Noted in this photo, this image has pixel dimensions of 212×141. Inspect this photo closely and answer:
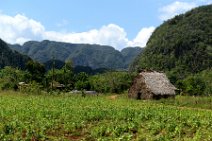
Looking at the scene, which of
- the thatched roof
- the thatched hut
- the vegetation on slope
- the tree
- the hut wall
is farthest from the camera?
the vegetation on slope

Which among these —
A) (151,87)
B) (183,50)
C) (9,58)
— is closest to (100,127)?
(151,87)

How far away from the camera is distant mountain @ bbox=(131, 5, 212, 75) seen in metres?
133

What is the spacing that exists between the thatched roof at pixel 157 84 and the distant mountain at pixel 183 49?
68.9m

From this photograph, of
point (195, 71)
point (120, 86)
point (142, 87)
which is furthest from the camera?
point (195, 71)

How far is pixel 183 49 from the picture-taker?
14100 cm

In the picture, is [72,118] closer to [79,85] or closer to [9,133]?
[9,133]

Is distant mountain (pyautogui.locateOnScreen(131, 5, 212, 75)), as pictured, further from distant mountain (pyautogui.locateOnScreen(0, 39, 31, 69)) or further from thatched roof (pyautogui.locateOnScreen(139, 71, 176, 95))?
thatched roof (pyautogui.locateOnScreen(139, 71, 176, 95))

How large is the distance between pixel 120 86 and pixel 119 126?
68008 mm

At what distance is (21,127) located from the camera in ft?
65.6

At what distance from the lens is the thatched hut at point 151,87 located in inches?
1960

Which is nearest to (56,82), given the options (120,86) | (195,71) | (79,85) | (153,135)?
(79,85)

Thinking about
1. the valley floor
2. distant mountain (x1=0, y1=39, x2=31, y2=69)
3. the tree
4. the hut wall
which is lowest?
the valley floor

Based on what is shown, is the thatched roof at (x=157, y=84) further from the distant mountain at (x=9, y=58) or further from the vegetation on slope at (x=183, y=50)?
the distant mountain at (x=9, y=58)

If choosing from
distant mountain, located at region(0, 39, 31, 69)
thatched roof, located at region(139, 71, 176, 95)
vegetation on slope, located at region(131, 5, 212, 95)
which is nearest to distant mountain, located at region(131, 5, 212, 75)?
vegetation on slope, located at region(131, 5, 212, 95)
